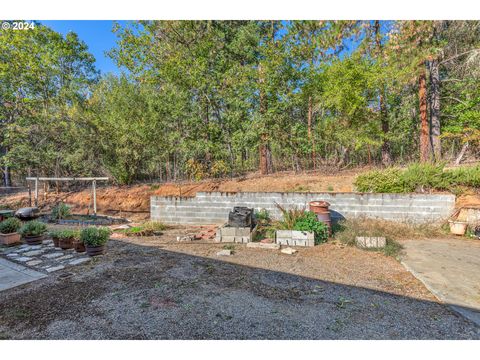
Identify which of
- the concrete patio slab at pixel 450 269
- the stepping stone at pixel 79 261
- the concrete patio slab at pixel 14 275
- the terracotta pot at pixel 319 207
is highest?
the terracotta pot at pixel 319 207

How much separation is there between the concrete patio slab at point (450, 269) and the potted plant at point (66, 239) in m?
6.20

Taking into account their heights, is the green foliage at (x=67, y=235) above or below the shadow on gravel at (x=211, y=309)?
above

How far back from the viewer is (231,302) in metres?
2.73

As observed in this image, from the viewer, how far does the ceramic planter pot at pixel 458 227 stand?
5211mm

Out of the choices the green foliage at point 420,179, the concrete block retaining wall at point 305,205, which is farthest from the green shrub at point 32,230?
the green foliage at point 420,179

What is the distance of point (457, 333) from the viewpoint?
2125mm

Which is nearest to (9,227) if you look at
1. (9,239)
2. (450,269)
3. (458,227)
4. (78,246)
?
(9,239)

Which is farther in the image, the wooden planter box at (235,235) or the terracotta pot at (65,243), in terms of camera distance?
the wooden planter box at (235,235)

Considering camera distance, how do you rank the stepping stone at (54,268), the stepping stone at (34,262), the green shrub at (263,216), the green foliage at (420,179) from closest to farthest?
1. the stepping stone at (54,268)
2. the stepping stone at (34,262)
3. the green foliage at (420,179)
4. the green shrub at (263,216)

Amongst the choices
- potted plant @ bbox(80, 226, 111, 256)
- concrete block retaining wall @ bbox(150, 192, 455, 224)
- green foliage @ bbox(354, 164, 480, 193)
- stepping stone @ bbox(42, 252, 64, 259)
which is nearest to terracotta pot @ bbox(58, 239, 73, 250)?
stepping stone @ bbox(42, 252, 64, 259)

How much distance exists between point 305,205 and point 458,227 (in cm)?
339

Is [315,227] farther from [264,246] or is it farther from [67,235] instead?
[67,235]

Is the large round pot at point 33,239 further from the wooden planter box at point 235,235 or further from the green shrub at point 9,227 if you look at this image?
the wooden planter box at point 235,235

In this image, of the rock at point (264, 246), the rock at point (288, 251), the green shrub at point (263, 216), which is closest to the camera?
the rock at point (288, 251)
